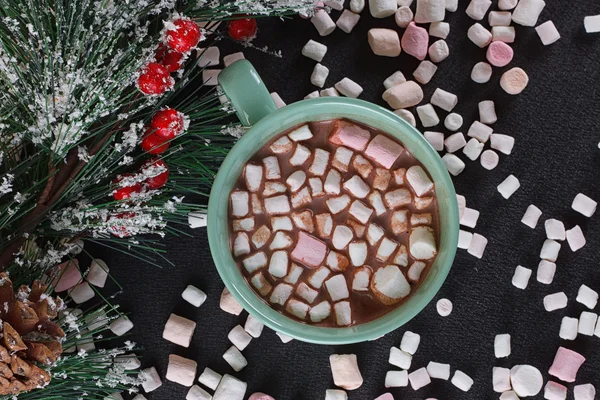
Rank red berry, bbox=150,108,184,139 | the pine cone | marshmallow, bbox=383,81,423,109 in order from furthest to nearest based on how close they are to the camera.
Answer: marshmallow, bbox=383,81,423,109, red berry, bbox=150,108,184,139, the pine cone

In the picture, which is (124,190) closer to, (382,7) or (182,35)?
(182,35)

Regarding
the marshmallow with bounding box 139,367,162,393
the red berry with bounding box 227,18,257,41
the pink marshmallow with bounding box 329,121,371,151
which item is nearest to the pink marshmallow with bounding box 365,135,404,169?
the pink marshmallow with bounding box 329,121,371,151

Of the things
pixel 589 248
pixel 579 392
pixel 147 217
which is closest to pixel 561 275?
pixel 589 248

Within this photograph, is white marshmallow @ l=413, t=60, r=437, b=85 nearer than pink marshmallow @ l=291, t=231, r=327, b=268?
No

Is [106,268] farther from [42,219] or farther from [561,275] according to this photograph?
[561,275]

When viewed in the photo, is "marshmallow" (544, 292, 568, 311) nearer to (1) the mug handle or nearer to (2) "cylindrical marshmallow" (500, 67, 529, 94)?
(2) "cylindrical marshmallow" (500, 67, 529, 94)

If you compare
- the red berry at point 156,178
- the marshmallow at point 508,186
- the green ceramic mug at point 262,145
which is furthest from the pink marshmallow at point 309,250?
the marshmallow at point 508,186
